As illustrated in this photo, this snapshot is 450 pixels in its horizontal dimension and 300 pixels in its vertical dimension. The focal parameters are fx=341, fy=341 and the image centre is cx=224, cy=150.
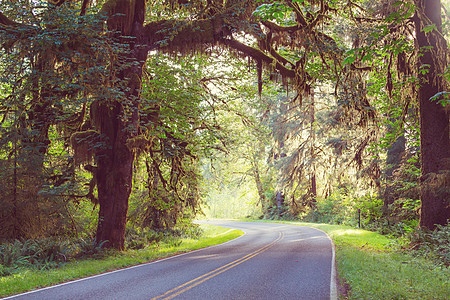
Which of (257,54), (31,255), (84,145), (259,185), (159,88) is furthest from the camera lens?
(259,185)

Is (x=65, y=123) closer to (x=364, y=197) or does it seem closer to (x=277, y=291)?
(x=277, y=291)

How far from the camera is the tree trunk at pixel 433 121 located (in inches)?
465

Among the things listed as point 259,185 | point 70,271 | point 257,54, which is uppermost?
point 257,54

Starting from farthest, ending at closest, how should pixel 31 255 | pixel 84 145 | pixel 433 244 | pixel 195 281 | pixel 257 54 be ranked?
1. pixel 257 54
2. pixel 84 145
3. pixel 433 244
4. pixel 31 255
5. pixel 195 281

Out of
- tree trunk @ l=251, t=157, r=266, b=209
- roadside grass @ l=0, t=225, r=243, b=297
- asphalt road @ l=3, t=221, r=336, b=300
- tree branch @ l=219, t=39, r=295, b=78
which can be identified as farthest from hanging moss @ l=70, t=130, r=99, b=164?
tree trunk @ l=251, t=157, r=266, b=209

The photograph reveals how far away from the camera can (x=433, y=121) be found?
12.5m

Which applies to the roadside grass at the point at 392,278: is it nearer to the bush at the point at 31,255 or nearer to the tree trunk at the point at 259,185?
→ the bush at the point at 31,255

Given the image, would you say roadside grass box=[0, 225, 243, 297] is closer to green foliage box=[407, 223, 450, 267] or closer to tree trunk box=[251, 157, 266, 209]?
green foliage box=[407, 223, 450, 267]

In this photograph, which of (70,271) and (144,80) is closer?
(70,271)

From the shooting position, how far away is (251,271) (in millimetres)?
9844

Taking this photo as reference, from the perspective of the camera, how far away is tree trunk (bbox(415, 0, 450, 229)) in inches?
465

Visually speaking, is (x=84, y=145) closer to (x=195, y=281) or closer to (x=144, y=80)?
(x=144, y=80)

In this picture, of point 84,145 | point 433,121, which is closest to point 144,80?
point 84,145

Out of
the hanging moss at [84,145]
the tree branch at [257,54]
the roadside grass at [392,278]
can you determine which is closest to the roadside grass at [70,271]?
the hanging moss at [84,145]
